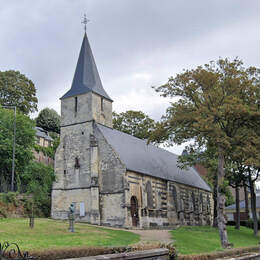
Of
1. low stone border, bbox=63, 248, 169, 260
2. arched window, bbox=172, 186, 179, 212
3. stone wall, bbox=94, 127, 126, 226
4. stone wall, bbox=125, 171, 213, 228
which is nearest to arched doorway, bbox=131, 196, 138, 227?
stone wall, bbox=125, 171, 213, 228

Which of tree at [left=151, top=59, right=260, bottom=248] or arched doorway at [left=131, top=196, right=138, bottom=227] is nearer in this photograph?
tree at [left=151, top=59, right=260, bottom=248]

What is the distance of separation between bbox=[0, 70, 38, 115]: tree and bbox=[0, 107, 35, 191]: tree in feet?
41.8

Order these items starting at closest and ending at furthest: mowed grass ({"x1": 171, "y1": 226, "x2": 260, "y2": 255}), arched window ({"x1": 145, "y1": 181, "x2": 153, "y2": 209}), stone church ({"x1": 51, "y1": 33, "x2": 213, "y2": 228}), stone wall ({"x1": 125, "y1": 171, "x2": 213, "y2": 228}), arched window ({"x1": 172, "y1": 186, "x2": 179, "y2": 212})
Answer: mowed grass ({"x1": 171, "y1": 226, "x2": 260, "y2": 255}), stone church ({"x1": 51, "y1": 33, "x2": 213, "y2": 228}), stone wall ({"x1": 125, "y1": 171, "x2": 213, "y2": 228}), arched window ({"x1": 145, "y1": 181, "x2": 153, "y2": 209}), arched window ({"x1": 172, "y1": 186, "x2": 179, "y2": 212})

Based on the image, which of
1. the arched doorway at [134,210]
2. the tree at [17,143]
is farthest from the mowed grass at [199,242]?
the tree at [17,143]

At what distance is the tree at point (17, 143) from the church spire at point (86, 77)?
8.91m

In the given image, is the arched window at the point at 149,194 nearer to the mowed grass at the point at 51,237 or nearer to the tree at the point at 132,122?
the mowed grass at the point at 51,237

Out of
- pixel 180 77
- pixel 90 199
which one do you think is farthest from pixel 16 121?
pixel 180 77

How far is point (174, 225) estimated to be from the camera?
3759 cm

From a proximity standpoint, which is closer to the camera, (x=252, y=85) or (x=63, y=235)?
(x=63, y=235)

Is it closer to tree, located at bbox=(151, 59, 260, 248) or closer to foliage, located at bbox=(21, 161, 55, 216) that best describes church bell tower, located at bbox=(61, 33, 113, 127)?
foliage, located at bbox=(21, 161, 55, 216)

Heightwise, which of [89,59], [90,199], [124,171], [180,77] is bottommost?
[90,199]

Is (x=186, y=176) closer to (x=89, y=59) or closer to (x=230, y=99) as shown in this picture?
(x=89, y=59)

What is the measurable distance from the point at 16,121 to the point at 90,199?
53.9 feet

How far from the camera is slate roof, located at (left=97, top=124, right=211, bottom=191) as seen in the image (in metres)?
34.0
